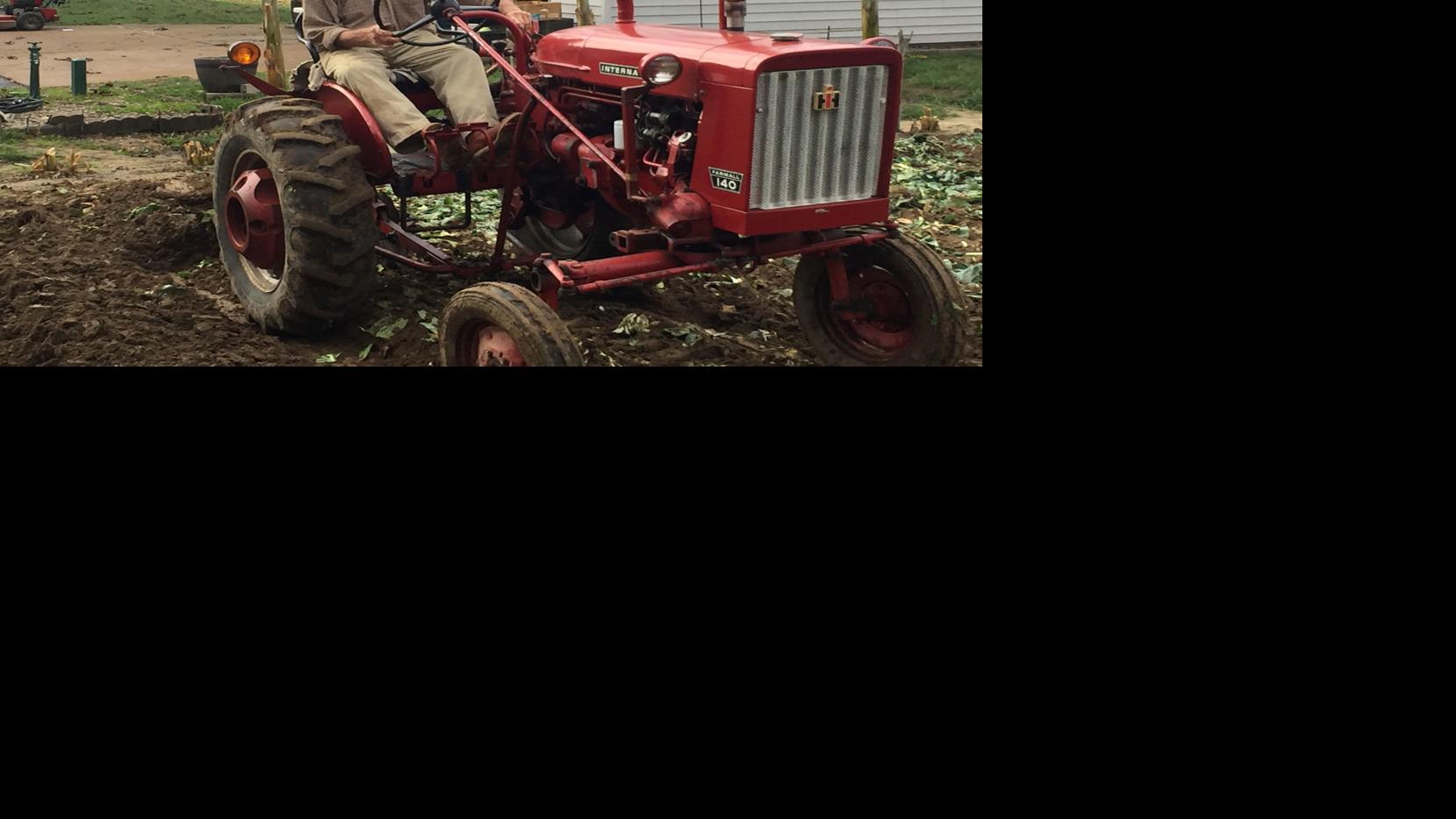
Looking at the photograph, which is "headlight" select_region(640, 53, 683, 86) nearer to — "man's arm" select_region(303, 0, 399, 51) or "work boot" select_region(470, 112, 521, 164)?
"work boot" select_region(470, 112, 521, 164)

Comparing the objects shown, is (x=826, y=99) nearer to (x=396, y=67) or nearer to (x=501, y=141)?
(x=501, y=141)

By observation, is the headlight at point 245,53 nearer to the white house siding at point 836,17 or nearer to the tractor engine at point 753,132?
the tractor engine at point 753,132

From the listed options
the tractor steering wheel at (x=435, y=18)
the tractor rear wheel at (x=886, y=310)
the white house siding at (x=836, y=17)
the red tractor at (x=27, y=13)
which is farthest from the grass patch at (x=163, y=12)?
the tractor rear wheel at (x=886, y=310)

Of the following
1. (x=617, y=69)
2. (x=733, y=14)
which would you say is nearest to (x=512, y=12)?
(x=617, y=69)

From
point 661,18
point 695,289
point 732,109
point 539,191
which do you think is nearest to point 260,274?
point 539,191

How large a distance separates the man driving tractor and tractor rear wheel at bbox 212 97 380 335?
0.66 ft

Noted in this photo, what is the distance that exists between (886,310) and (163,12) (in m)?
9.28

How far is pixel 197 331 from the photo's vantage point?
5.72 metres

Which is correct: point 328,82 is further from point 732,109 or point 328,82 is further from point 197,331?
point 732,109

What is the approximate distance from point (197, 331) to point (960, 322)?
323cm

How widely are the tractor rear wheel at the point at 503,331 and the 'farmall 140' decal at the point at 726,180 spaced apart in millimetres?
784

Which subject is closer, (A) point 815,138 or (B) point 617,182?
(A) point 815,138

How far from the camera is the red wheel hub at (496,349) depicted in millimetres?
4316

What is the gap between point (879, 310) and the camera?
512 centimetres
